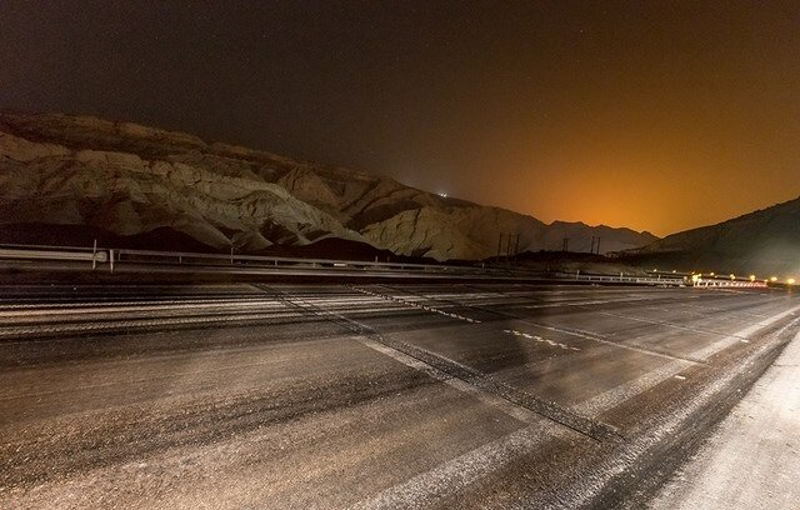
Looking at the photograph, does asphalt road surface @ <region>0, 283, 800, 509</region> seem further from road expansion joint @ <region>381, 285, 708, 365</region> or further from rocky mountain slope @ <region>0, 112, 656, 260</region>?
rocky mountain slope @ <region>0, 112, 656, 260</region>

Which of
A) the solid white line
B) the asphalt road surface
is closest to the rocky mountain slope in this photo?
the asphalt road surface

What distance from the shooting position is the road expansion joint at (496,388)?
15.5 ft

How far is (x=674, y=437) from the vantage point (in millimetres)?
4676

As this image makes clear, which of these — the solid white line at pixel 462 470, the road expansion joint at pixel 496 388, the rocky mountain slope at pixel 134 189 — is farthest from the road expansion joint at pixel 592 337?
the rocky mountain slope at pixel 134 189

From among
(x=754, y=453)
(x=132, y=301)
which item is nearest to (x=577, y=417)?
(x=754, y=453)

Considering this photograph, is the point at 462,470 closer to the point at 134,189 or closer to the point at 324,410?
the point at 324,410

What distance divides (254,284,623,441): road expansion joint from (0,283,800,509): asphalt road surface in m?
0.03

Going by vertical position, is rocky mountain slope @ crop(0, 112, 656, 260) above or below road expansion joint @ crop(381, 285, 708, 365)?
above

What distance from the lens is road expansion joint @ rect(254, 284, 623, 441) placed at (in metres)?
4.72

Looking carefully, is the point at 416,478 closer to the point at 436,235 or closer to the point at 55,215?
the point at 55,215

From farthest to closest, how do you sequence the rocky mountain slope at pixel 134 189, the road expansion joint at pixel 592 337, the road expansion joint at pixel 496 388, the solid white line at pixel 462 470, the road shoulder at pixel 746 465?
the rocky mountain slope at pixel 134 189 < the road expansion joint at pixel 592 337 < the road expansion joint at pixel 496 388 < the road shoulder at pixel 746 465 < the solid white line at pixel 462 470

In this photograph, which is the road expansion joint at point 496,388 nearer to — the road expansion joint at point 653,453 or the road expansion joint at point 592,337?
the road expansion joint at point 653,453

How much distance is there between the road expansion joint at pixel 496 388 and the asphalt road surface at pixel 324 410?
0.03m

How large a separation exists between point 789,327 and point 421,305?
50.8ft
